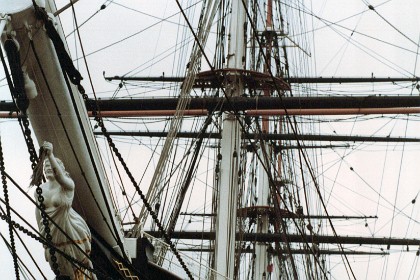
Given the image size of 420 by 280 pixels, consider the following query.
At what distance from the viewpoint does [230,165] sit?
64.1ft

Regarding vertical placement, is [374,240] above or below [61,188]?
above

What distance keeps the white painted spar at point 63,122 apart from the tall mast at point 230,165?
825 centimetres

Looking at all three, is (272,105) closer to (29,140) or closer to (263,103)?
(263,103)

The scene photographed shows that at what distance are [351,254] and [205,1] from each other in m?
15.6

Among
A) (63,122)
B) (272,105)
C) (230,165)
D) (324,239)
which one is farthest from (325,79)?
(63,122)

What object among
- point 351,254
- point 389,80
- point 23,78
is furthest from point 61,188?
point 351,254

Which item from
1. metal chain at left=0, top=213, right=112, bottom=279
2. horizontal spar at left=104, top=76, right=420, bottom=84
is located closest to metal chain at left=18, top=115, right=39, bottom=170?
metal chain at left=0, top=213, right=112, bottom=279

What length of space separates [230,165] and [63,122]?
384 inches

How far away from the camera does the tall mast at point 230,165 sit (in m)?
18.9

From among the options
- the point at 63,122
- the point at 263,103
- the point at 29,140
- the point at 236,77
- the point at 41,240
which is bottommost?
the point at 41,240

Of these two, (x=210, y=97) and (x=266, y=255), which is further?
(x=266, y=255)

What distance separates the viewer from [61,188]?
9469mm

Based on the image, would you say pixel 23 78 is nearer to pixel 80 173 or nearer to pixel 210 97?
pixel 80 173

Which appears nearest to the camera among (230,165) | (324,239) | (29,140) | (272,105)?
(29,140)
